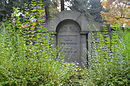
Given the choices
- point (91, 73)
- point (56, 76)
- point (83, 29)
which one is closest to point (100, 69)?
point (91, 73)

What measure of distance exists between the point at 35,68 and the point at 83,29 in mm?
3885

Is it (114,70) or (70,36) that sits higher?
(70,36)

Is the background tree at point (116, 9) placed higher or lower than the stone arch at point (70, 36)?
higher

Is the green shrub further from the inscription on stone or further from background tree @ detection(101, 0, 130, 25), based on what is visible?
background tree @ detection(101, 0, 130, 25)

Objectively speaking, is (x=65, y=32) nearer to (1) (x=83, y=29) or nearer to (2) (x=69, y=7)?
(1) (x=83, y=29)

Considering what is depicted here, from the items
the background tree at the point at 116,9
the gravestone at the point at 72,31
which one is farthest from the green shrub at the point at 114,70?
the background tree at the point at 116,9

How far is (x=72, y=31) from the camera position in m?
6.18

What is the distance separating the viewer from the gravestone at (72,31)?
602 cm

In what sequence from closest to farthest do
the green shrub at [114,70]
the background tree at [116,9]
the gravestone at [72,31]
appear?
the green shrub at [114,70]
the gravestone at [72,31]
the background tree at [116,9]

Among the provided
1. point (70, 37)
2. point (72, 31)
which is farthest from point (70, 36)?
point (72, 31)

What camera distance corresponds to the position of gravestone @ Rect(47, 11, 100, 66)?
6.02 meters

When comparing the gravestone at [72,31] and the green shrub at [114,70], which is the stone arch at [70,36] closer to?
the gravestone at [72,31]

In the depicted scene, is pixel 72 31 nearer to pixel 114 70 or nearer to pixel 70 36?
pixel 70 36

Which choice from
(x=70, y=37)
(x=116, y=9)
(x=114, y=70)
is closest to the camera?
(x=114, y=70)
